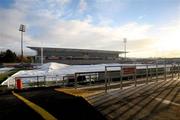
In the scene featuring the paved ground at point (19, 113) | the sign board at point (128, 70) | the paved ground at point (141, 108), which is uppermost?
the sign board at point (128, 70)

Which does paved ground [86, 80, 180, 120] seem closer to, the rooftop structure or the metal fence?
the metal fence

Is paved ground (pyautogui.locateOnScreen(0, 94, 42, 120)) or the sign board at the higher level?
the sign board

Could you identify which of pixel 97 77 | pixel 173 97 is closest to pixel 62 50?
pixel 97 77

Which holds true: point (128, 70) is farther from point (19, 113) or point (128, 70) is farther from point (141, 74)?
point (19, 113)

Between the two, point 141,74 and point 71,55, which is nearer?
point 141,74

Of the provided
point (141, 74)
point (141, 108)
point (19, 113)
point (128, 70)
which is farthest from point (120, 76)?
point (19, 113)

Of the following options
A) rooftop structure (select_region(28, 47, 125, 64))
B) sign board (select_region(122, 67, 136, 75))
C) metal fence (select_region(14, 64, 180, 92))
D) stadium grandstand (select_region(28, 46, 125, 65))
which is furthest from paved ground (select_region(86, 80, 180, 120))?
rooftop structure (select_region(28, 47, 125, 64))

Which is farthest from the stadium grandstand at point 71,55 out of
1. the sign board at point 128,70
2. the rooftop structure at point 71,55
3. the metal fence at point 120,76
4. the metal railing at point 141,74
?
the sign board at point 128,70

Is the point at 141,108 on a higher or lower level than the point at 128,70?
lower

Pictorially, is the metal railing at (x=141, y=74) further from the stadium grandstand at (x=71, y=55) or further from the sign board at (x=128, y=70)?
the stadium grandstand at (x=71, y=55)

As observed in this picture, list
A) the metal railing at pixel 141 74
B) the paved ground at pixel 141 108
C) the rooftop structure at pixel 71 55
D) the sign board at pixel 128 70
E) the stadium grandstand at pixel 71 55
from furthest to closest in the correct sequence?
the rooftop structure at pixel 71 55
the stadium grandstand at pixel 71 55
the sign board at pixel 128 70
the metal railing at pixel 141 74
the paved ground at pixel 141 108

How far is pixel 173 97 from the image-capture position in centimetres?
943

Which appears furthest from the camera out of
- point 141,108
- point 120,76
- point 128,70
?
point 128,70

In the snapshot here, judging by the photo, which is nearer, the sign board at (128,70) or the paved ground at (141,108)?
the paved ground at (141,108)
